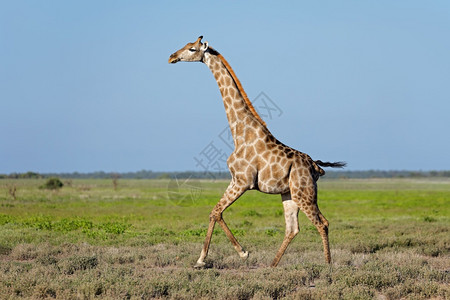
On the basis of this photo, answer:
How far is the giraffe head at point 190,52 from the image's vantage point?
10234 millimetres

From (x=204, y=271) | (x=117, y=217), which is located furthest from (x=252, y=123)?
(x=117, y=217)

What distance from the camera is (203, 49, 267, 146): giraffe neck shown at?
10367mm

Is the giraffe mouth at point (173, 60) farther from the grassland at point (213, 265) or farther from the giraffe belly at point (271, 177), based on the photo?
the grassland at point (213, 265)

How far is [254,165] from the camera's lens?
9.84 meters

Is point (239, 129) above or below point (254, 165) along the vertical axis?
above

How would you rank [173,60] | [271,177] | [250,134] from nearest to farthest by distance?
[271,177] < [250,134] < [173,60]

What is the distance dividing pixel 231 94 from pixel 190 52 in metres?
1.06

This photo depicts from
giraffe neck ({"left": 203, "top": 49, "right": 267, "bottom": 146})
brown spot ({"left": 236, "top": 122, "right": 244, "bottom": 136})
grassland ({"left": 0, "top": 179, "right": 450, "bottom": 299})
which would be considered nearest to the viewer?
grassland ({"left": 0, "top": 179, "right": 450, "bottom": 299})

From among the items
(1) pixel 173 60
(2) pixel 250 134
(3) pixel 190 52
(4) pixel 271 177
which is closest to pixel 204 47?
(3) pixel 190 52

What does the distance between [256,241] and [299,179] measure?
546 centimetres

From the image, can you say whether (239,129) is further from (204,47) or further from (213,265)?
(213,265)

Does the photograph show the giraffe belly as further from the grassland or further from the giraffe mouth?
the giraffe mouth

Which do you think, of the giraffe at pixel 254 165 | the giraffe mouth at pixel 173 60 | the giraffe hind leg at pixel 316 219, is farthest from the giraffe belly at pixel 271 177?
the giraffe mouth at pixel 173 60

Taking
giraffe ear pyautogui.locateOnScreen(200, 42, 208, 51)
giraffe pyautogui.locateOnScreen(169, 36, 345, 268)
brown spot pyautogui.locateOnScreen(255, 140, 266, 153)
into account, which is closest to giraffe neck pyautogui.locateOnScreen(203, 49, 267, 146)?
giraffe pyautogui.locateOnScreen(169, 36, 345, 268)
